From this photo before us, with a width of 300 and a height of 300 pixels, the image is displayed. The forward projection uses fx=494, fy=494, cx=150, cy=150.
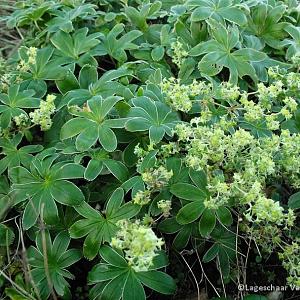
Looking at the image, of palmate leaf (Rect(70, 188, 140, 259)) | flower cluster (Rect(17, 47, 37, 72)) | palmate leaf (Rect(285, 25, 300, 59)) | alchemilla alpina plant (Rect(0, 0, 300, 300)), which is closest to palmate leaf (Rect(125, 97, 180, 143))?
alchemilla alpina plant (Rect(0, 0, 300, 300))

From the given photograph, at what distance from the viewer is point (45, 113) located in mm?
1905

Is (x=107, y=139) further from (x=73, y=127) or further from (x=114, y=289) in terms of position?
(x=114, y=289)

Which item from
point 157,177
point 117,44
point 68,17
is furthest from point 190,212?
point 68,17

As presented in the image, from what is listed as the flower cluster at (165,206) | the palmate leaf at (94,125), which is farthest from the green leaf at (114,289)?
the palmate leaf at (94,125)

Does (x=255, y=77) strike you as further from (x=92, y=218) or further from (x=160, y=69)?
(x=92, y=218)

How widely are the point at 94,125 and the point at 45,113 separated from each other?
0.68 ft

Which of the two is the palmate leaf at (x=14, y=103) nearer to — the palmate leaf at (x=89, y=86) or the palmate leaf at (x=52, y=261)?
the palmate leaf at (x=89, y=86)

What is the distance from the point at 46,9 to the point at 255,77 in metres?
1.07

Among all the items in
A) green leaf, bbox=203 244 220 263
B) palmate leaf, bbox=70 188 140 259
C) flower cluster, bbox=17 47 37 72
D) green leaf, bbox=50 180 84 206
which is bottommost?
green leaf, bbox=203 244 220 263

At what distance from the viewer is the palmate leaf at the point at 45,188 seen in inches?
68.0

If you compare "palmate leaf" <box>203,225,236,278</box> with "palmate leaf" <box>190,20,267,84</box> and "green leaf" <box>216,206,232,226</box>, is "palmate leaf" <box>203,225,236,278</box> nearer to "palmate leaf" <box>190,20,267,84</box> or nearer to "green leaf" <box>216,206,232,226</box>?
"green leaf" <box>216,206,232,226</box>

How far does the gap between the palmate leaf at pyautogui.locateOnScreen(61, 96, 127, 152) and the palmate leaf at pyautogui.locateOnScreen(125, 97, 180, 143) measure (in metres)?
0.05

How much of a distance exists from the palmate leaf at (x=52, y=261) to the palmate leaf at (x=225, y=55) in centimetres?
91

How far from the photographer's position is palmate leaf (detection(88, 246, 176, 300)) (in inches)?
63.8
